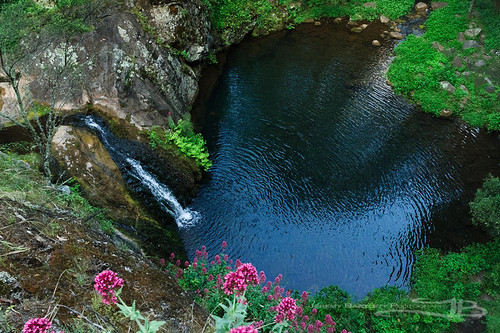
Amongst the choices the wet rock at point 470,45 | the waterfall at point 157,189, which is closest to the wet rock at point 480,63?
the wet rock at point 470,45

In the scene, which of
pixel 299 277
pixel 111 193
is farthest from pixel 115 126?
pixel 299 277

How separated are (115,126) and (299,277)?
901 centimetres

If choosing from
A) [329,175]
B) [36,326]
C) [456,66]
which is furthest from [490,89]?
[36,326]

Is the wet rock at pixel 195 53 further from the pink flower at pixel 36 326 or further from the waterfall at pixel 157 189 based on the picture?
the pink flower at pixel 36 326

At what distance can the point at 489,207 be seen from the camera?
10.9 meters

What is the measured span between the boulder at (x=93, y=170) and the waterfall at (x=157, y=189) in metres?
0.56

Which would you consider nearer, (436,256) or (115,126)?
(436,256)

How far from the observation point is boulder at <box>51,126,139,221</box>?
10781 millimetres

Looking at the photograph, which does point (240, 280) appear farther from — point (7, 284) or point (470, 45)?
point (470, 45)

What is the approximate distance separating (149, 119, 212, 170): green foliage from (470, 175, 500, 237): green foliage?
9.97 metres

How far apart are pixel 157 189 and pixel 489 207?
1150 centimetres

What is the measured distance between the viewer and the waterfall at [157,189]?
12.0 m

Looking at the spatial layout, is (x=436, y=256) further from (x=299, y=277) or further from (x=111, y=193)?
(x=111, y=193)

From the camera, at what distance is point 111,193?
36.4 ft
